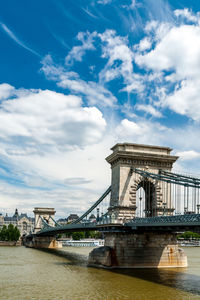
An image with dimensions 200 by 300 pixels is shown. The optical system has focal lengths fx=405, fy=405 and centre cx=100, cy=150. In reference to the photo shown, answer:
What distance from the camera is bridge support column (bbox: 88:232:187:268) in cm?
3834

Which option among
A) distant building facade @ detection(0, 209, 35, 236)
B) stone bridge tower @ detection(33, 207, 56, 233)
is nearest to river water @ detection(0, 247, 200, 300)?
stone bridge tower @ detection(33, 207, 56, 233)

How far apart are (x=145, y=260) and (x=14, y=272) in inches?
485

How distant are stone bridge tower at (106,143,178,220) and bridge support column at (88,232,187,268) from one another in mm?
3121

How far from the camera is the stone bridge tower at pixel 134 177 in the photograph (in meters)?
42.5

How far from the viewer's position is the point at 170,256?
3950 centimetres

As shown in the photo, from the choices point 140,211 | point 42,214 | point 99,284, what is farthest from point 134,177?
point 42,214

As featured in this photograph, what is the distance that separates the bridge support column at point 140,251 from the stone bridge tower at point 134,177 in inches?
123

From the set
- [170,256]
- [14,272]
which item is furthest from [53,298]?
[170,256]

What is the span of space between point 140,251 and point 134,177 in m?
8.09

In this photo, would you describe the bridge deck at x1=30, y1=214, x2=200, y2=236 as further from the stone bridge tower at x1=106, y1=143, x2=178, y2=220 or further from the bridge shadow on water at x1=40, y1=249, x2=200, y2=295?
the bridge shadow on water at x1=40, y1=249, x2=200, y2=295

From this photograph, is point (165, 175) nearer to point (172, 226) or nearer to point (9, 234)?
point (172, 226)

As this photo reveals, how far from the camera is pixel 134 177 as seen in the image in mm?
43219

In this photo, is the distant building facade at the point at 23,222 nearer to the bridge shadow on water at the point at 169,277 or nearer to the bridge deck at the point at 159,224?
the bridge deck at the point at 159,224

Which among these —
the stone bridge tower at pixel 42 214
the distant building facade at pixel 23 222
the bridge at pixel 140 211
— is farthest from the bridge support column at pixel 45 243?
the distant building facade at pixel 23 222
